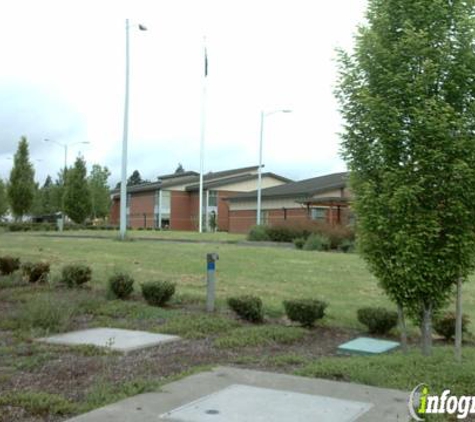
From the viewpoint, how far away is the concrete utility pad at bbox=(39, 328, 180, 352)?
738cm

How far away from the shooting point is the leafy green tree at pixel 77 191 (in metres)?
55.3

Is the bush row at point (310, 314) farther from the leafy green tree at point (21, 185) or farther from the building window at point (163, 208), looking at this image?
the building window at point (163, 208)

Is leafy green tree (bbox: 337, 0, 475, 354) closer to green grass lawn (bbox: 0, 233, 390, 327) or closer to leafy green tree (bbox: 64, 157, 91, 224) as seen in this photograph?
green grass lawn (bbox: 0, 233, 390, 327)

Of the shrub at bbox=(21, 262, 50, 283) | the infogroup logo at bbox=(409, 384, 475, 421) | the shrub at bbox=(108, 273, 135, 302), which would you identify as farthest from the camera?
the shrub at bbox=(21, 262, 50, 283)

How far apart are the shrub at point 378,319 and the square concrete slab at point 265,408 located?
407 centimetres

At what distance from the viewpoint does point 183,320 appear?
9000 mm

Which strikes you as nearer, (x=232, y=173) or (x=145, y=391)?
(x=145, y=391)

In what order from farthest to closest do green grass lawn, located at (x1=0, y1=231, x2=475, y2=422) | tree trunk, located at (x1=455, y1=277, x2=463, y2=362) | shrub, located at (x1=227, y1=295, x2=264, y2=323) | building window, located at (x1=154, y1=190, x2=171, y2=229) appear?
building window, located at (x1=154, y1=190, x2=171, y2=229) < shrub, located at (x1=227, y1=295, x2=264, y2=323) < tree trunk, located at (x1=455, y1=277, x2=463, y2=362) < green grass lawn, located at (x1=0, y1=231, x2=475, y2=422)

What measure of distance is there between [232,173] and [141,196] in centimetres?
1269

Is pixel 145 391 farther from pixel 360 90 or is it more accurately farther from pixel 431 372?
pixel 360 90

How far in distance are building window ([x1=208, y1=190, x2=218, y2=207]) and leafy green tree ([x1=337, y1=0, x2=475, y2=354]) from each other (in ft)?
231

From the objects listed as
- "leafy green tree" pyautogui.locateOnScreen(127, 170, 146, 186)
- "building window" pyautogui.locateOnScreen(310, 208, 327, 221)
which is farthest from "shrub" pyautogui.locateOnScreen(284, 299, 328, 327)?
"leafy green tree" pyautogui.locateOnScreen(127, 170, 146, 186)

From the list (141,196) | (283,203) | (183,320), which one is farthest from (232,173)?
(183,320)

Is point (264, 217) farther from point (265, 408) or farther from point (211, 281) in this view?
point (265, 408)
